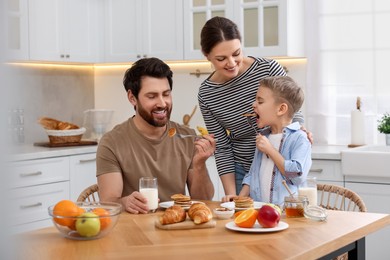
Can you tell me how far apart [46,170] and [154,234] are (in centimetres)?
222

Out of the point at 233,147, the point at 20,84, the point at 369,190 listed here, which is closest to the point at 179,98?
the point at 369,190

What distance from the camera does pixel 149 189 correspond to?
2.12 metres

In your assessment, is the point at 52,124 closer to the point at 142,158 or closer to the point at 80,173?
the point at 80,173

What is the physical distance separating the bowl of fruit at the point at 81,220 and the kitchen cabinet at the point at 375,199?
217 centimetres

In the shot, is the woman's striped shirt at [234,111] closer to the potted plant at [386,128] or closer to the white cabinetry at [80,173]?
the potted plant at [386,128]

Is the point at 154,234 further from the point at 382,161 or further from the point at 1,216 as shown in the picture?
the point at 382,161

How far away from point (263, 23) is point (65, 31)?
1.45m

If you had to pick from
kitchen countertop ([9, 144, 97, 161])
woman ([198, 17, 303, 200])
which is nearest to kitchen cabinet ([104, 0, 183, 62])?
kitchen countertop ([9, 144, 97, 161])

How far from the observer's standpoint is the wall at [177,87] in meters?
4.35

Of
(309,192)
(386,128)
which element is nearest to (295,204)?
(309,192)

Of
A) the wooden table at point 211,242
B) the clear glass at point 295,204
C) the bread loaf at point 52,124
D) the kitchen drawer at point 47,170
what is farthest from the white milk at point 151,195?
the bread loaf at point 52,124

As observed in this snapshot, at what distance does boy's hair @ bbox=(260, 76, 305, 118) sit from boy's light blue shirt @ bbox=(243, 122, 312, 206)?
0.09 m

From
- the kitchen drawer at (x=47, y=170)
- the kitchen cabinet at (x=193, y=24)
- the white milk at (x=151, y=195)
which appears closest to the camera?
the white milk at (x=151, y=195)

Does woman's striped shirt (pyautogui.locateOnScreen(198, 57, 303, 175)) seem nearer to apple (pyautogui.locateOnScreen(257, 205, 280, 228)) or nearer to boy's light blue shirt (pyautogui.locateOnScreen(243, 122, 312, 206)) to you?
boy's light blue shirt (pyautogui.locateOnScreen(243, 122, 312, 206))
